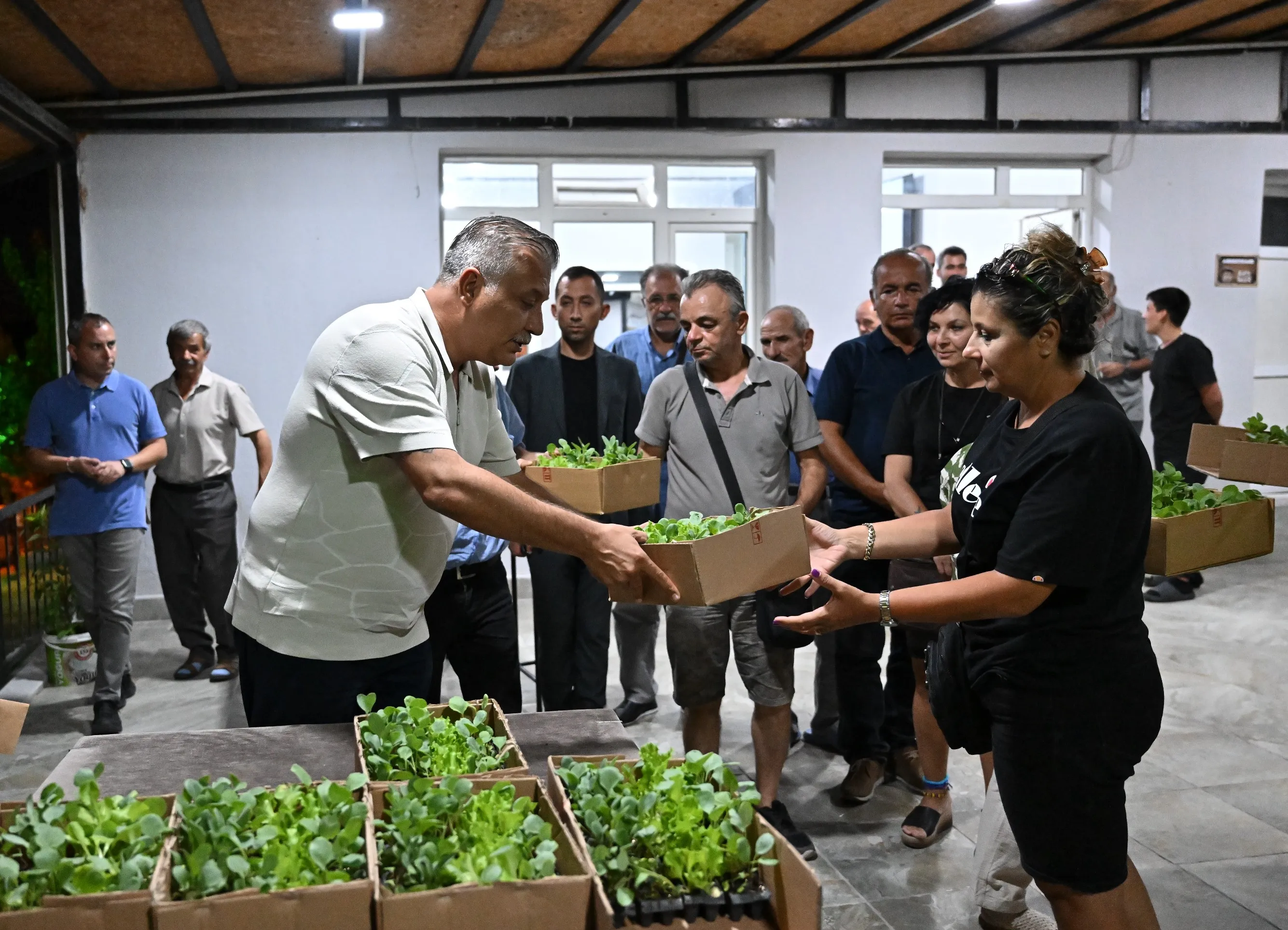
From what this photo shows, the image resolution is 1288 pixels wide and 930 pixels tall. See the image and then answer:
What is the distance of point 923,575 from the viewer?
357 centimetres

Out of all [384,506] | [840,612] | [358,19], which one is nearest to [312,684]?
[384,506]

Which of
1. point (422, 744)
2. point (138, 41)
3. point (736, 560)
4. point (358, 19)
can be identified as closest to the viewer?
point (422, 744)

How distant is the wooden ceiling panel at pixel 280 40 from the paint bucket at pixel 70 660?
3.08m

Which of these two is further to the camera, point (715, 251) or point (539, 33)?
point (715, 251)

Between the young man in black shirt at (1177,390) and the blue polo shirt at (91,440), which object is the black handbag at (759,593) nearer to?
the blue polo shirt at (91,440)

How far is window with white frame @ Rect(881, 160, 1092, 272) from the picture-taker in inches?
330

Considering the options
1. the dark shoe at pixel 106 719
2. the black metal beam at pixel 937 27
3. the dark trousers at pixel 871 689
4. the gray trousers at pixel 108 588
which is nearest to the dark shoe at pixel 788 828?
the dark trousers at pixel 871 689

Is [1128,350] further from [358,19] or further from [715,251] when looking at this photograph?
[358,19]

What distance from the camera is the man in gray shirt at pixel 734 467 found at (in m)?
3.53

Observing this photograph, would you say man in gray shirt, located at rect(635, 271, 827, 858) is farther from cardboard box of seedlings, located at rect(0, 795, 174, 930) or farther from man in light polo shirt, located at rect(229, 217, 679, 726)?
cardboard box of seedlings, located at rect(0, 795, 174, 930)

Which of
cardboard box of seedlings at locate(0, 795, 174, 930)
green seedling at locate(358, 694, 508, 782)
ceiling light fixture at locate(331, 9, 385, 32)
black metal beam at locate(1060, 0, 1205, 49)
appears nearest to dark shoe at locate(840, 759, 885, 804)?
green seedling at locate(358, 694, 508, 782)

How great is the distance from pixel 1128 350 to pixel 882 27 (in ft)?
9.33

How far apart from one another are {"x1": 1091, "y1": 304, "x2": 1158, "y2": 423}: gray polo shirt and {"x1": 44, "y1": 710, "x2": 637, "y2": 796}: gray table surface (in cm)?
663

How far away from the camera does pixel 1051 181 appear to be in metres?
8.66
